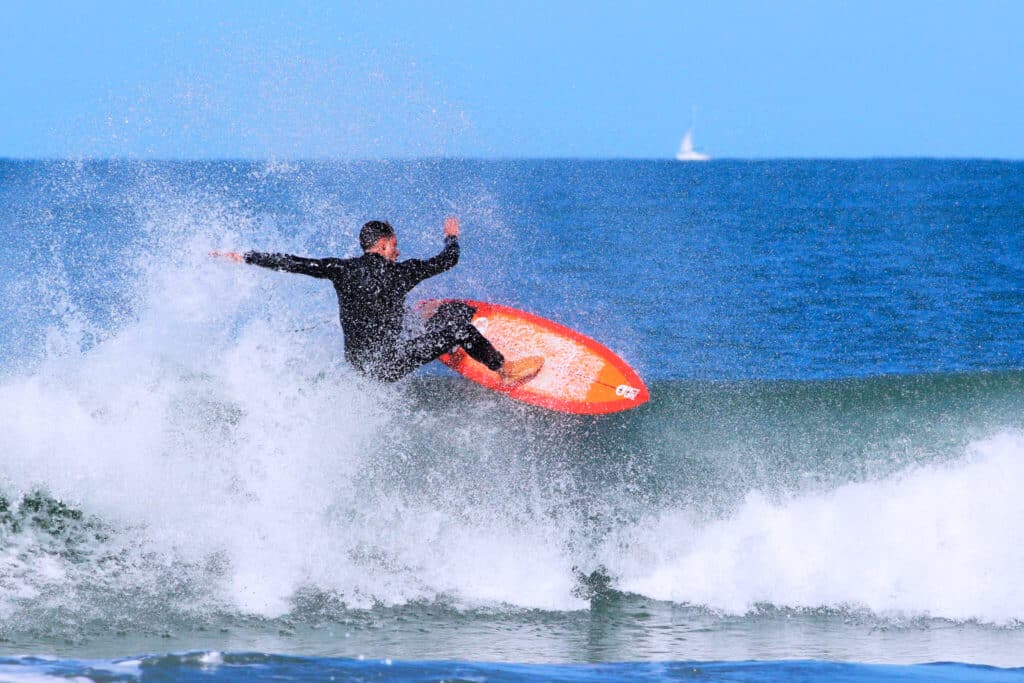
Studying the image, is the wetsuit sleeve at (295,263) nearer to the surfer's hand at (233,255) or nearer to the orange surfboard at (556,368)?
the surfer's hand at (233,255)

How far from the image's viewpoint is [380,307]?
8359 millimetres

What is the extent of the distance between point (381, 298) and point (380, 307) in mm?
64

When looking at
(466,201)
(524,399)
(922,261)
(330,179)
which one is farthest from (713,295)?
(330,179)

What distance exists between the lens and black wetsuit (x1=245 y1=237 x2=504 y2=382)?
27.2 ft

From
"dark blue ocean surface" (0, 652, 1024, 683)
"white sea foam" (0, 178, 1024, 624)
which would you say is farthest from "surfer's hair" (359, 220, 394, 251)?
"dark blue ocean surface" (0, 652, 1024, 683)

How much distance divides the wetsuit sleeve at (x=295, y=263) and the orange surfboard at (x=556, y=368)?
1.55 m

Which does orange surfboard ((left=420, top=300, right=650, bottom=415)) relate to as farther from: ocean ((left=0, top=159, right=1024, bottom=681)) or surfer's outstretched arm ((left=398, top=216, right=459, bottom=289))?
surfer's outstretched arm ((left=398, top=216, right=459, bottom=289))

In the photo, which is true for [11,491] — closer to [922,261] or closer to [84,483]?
[84,483]

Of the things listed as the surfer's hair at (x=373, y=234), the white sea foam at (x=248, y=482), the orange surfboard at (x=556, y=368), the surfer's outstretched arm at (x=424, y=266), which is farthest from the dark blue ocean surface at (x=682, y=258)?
the surfer's outstretched arm at (x=424, y=266)

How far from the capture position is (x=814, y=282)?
31.9m

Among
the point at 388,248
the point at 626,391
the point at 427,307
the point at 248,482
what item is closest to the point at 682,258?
the point at 626,391

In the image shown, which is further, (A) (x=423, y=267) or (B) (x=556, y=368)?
(B) (x=556, y=368)

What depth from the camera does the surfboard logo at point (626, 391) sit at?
9.78 meters

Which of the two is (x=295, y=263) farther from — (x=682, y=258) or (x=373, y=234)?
(x=682, y=258)
